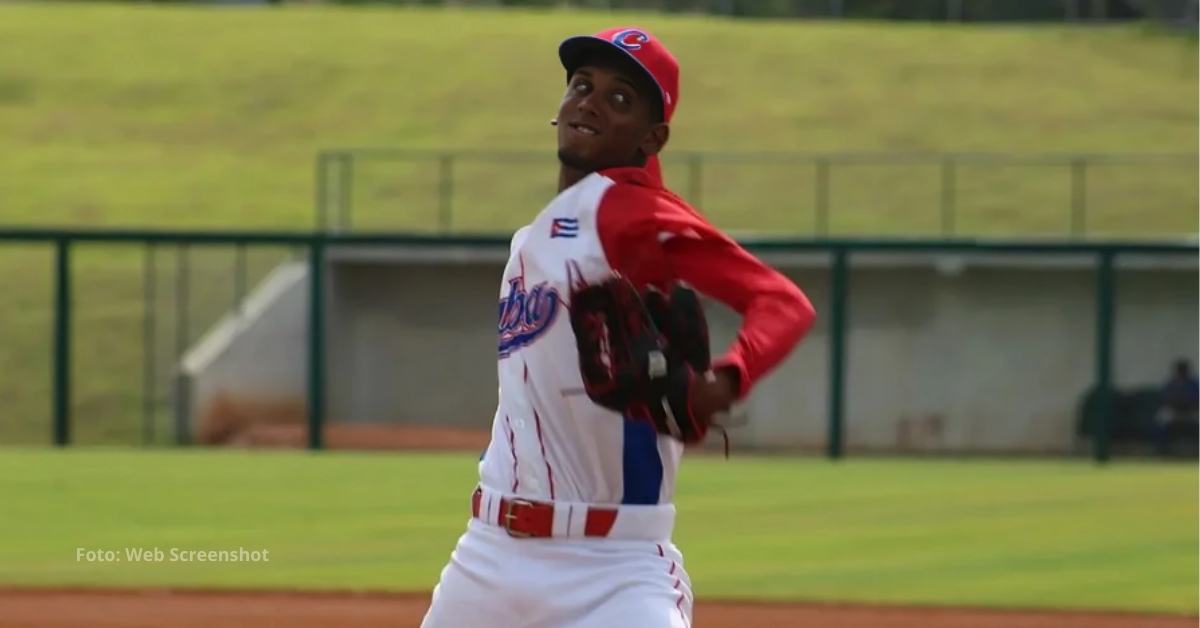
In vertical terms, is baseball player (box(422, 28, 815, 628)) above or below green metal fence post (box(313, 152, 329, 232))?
above

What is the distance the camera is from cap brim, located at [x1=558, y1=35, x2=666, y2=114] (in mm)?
4172

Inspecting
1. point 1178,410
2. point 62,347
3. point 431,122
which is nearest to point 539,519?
point 62,347

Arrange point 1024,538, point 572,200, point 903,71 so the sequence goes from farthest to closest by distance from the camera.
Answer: point 903,71 < point 1024,538 < point 572,200

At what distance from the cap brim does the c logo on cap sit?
1 centimetres

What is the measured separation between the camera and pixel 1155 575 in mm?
11148

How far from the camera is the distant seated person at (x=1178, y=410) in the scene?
21094mm

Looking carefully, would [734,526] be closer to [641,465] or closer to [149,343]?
[641,465]

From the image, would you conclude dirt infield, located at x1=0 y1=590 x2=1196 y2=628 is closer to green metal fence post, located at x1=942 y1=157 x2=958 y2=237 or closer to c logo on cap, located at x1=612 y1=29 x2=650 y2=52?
c logo on cap, located at x1=612 y1=29 x2=650 y2=52

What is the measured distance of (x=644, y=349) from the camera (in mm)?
3756

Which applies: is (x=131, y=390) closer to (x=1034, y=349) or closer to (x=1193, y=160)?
(x=1034, y=349)

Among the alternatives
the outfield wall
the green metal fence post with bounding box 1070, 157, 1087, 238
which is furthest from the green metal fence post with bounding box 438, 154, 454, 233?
the green metal fence post with bounding box 1070, 157, 1087, 238

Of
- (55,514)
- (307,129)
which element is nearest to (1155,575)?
(55,514)

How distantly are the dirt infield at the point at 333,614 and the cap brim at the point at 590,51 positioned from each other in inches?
203

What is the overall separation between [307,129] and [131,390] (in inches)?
494
